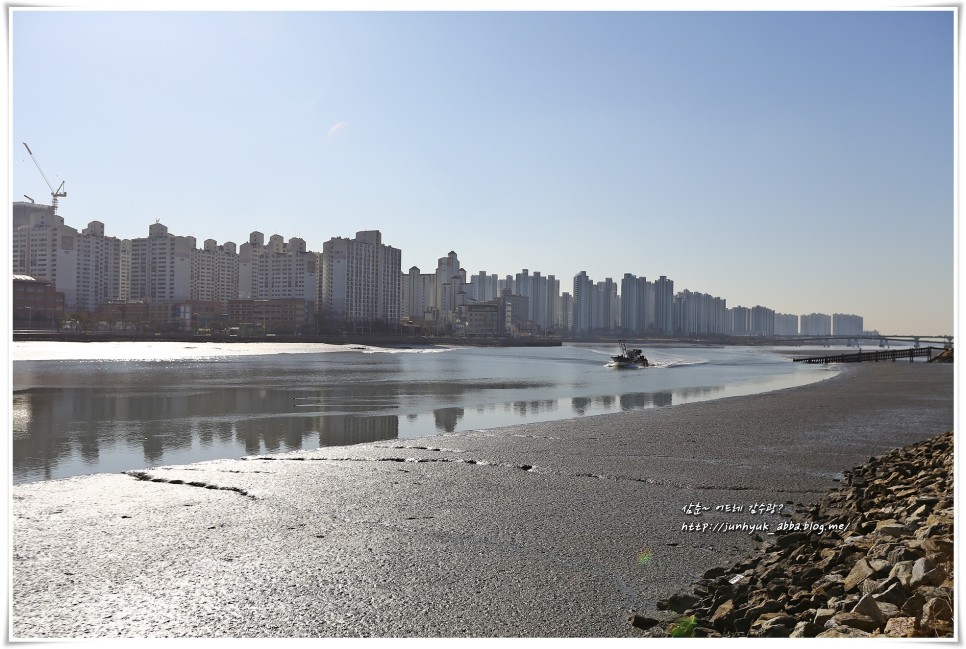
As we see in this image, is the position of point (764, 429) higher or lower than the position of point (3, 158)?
lower

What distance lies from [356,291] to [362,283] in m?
2.04

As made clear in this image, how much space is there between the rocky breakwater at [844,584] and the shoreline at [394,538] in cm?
30

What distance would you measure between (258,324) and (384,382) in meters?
113

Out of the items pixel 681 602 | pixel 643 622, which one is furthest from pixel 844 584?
pixel 643 622

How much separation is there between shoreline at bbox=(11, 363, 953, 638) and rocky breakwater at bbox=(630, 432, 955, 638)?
0.99 feet

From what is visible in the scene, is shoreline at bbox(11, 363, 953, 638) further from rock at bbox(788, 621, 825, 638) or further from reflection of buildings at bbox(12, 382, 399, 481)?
reflection of buildings at bbox(12, 382, 399, 481)

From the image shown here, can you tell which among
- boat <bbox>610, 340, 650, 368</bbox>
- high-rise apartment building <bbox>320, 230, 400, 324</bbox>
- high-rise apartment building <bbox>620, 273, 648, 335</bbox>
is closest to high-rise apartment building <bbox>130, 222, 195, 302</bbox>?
high-rise apartment building <bbox>320, 230, 400, 324</bbox>

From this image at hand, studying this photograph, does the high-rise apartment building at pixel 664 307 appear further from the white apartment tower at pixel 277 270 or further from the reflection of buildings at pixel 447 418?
the reflection of buildings at pixel 447 418

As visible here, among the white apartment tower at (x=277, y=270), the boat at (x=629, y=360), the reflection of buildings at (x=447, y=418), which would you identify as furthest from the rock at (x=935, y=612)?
the white apartment tower at (x=277, y=270)

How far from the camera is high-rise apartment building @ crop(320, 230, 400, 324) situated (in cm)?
11069

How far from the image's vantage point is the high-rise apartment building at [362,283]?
4358 inches

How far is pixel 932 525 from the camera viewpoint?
4352 mm

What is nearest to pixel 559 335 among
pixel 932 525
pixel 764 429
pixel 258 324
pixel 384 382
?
pixel 258 324
